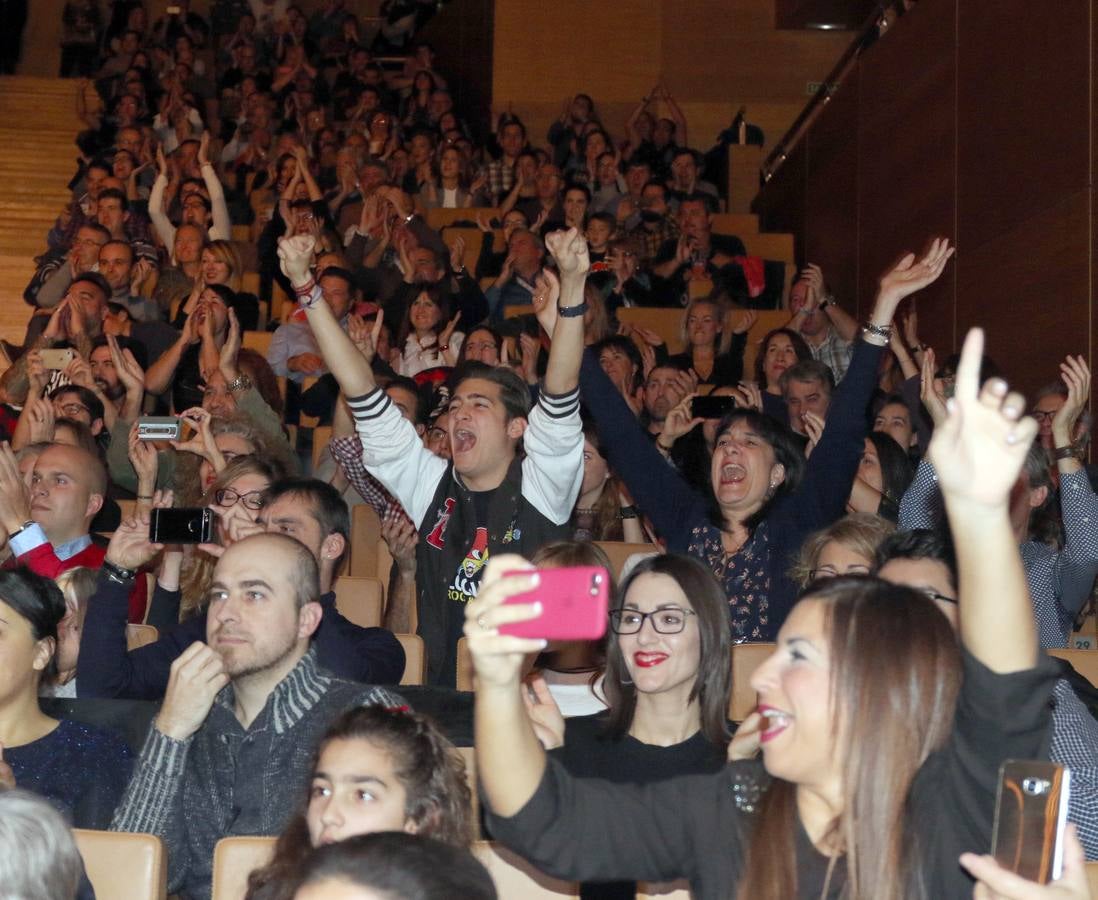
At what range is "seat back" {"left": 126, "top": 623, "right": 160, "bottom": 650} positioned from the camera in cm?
360

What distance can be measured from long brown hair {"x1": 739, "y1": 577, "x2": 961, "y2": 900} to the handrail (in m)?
6.35

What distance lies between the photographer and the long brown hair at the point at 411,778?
2.09m

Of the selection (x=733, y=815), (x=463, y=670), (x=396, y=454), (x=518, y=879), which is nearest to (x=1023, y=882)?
(x=733, y=815)

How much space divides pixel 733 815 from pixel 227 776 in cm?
128

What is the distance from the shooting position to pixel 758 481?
144 inches

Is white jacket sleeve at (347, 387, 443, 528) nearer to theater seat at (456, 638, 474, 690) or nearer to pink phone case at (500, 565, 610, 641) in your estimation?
theater seat at (456, 638, 474, 690)

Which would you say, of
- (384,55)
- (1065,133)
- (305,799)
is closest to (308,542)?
(305,799)

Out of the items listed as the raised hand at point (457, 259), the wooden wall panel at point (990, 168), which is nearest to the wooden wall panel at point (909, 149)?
the wooden wall panel at point (990, 168)

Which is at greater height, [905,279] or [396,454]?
[905,279]

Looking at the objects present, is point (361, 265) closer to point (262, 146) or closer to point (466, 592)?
point (262, 146)

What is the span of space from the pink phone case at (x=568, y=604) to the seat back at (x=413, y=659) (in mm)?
1953

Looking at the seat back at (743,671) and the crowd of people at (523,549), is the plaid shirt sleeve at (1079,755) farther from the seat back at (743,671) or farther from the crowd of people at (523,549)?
the seat back at (743,671)

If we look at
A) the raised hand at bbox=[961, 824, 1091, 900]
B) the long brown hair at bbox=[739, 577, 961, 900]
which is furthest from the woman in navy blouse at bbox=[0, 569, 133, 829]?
the raised hand at bbox=[961, 824, 1091, 900]

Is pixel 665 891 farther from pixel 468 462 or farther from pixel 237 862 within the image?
pixel 468 462
